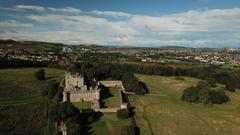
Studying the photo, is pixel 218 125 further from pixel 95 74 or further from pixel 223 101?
pixel 95 74

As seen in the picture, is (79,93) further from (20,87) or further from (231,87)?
(231,87)

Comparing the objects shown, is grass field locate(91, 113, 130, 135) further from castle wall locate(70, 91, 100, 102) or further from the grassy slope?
the grassy slope

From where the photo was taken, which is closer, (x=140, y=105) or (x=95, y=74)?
(x=140, y=105)

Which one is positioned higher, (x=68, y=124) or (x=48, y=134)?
(x=68, y=124)

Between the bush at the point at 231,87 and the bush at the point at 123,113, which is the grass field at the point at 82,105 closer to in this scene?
the bush at the point at 123,113

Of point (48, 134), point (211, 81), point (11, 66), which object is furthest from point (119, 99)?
point (11, 66)

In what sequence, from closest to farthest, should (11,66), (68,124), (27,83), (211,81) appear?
(68,124) → (27,83) → (211,81) → (11,66)

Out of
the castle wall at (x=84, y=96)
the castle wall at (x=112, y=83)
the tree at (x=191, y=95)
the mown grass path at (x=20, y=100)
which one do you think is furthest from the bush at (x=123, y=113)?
the castle wall at (x=112, y=83)
